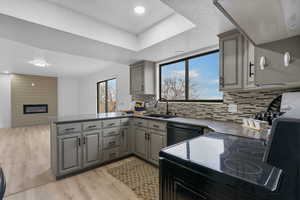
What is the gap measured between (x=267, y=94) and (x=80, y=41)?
2.89 metres

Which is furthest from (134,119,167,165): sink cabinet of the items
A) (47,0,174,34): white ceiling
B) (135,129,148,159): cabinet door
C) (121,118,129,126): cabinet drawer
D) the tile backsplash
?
(47,0,174,34): white ceiling

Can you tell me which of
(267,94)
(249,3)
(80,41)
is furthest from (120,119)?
(249,3)

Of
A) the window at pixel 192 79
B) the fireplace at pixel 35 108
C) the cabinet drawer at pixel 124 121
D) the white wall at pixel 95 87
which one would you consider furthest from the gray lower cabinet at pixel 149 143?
the fireplace at pixel 35 108

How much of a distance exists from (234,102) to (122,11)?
2.19 metres

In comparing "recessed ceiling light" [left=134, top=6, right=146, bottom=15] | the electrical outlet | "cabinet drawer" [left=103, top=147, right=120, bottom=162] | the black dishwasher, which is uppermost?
"recessed ceiling light" [left=134, top=6, right=146, bottom=15]

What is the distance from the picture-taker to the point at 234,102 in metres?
2.20

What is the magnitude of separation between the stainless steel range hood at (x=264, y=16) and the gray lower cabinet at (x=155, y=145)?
6.67 feet

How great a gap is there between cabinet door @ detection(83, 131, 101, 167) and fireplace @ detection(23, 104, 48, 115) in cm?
628

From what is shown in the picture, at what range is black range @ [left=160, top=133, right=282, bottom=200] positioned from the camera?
61 cm

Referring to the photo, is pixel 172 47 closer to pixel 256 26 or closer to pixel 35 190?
pixel 256 26

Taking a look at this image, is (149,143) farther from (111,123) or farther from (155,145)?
(111,123)

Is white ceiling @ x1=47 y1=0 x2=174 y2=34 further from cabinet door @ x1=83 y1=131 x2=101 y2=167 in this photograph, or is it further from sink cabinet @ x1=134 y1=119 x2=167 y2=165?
cabinet door @ x1=83 y1=131 x2=101 y2=167

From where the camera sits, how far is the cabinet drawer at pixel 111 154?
270 cm

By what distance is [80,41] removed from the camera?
2277 mm
